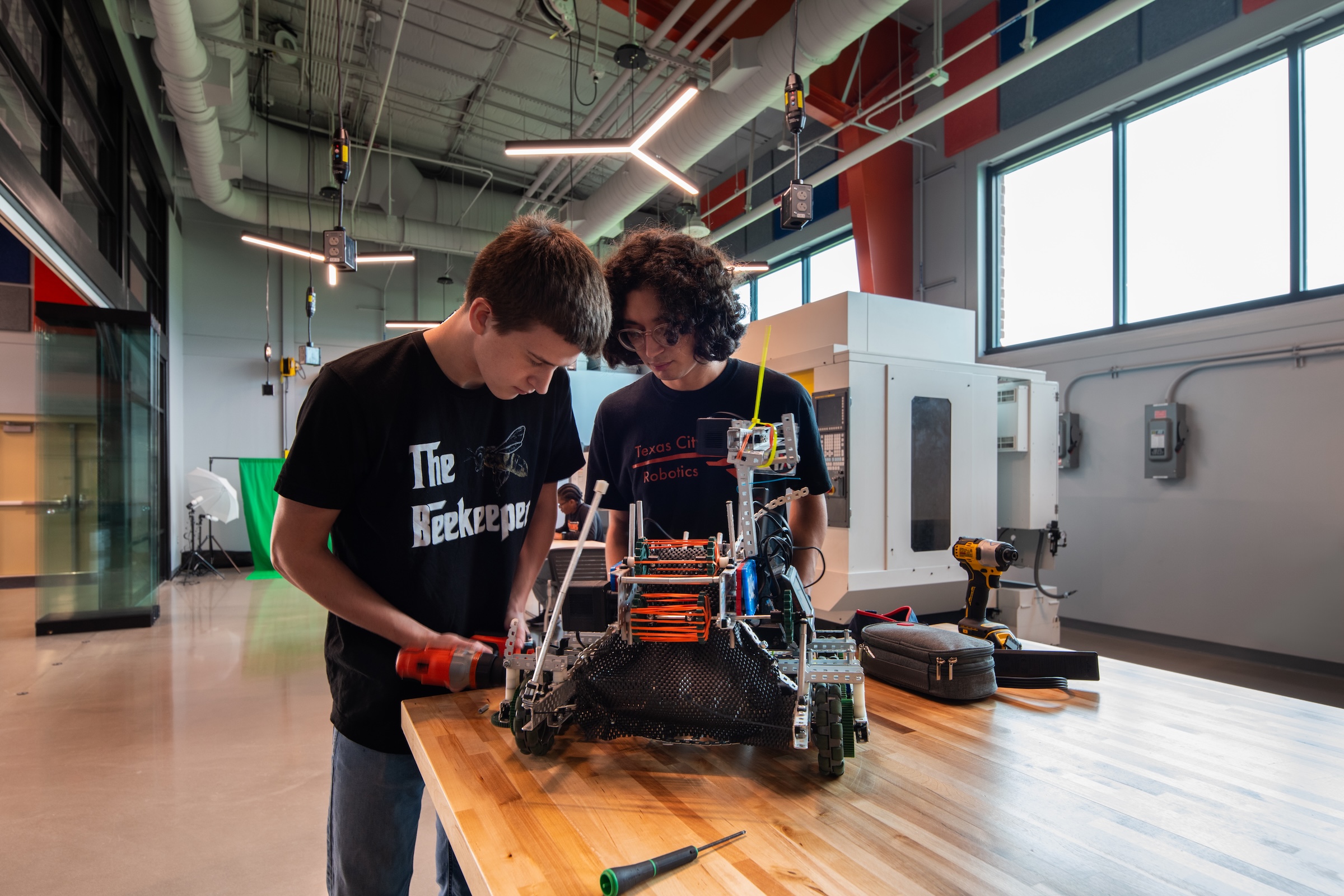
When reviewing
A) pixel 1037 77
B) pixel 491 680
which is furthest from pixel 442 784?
pixel 1037 77

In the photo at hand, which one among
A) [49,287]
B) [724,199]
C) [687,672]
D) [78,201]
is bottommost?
[687,672]

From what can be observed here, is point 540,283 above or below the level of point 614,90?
below

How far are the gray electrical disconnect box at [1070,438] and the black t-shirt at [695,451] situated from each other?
4.58 meters

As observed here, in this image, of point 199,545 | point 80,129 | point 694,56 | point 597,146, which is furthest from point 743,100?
point 199,545

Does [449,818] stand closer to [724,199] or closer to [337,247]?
[337,247]

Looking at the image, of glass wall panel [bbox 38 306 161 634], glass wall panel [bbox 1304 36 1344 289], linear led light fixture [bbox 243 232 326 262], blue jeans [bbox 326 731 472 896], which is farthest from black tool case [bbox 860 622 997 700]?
linear led light fixture [bbox 243 232 326 262]

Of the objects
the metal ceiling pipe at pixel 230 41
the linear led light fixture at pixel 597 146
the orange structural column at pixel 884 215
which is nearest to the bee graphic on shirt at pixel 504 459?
the linear led light fixture at pixel 597 146

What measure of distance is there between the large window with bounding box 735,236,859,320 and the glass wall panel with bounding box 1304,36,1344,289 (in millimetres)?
3533

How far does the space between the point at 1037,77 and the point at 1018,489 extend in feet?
13.4

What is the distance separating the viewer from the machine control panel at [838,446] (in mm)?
2688

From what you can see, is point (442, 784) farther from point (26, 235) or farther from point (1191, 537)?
point (1191, 537)

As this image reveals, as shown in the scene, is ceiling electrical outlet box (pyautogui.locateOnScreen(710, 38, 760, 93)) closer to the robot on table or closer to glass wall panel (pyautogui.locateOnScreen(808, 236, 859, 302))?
glass wall panel (pyautogui.locateOnScreen(808, 236, 859, 302))

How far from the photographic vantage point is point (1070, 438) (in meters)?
5.15

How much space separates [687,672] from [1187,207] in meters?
5.57
